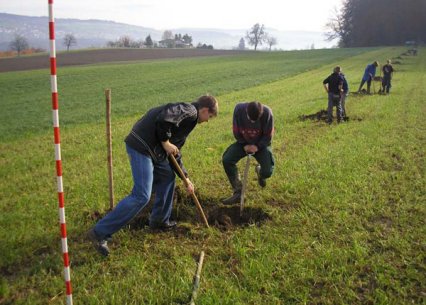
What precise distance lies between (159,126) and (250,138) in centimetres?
220

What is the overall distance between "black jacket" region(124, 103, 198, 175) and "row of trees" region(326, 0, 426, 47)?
85814 mm

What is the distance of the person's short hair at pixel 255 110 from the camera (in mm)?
5684

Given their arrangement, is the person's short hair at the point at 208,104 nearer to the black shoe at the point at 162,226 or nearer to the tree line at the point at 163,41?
the black shoe at the point at 162,226

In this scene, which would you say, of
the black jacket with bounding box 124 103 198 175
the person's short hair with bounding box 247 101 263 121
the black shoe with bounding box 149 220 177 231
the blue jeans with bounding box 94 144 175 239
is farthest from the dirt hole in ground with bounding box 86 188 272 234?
the person's short hair with bounding box 247 101 263 121

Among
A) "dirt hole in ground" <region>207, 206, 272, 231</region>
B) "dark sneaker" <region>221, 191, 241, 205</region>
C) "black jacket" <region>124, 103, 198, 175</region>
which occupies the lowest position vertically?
"dirt hole in ground" <region>207, 206, 272, 231</region>

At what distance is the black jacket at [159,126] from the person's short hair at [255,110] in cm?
127

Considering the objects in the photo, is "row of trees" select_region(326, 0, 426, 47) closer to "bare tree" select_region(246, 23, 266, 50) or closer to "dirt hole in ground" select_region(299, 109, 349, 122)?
"bare tree" select_region(246, 23, 266, 50)

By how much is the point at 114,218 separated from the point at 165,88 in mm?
22643

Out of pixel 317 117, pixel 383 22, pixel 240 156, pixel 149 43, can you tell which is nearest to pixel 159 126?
pixel 240 156

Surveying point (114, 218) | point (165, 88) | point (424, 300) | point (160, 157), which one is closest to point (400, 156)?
point (424, 300)

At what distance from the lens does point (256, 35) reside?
126250mm

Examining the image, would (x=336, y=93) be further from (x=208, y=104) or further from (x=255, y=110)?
(x=208, y=104)

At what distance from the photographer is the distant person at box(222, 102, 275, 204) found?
19.6 feet

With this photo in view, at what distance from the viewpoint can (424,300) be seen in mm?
3818
